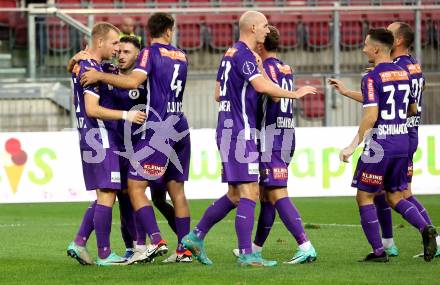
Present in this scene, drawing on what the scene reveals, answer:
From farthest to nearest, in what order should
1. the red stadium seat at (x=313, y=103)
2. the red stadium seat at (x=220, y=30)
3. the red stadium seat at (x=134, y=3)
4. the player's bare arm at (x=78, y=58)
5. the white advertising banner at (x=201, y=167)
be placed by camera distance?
the red stadium seat at (x=134, y=3) < the red stadium seat at (x=220, y=30) < the red stadium seat at (x=313, y=103) < the white advertising banner at (x=201, y=167) < the player's bare arm at (x=78, y=58)

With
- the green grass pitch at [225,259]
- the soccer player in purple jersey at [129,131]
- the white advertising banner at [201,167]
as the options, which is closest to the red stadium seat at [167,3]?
the white advertising banner at [201,167]

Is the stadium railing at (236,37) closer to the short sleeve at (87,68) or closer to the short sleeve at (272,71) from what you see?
the short sleeve at (272,71)

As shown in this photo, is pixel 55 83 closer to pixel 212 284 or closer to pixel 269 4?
pixel 269 4

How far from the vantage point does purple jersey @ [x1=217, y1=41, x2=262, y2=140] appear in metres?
8.87

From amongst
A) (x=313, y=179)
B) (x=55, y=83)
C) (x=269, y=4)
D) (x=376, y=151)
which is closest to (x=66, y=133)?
(x=55, y=83)

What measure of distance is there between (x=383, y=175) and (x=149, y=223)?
208cm

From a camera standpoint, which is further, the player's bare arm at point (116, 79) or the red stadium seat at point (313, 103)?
the red stadium seat at point (313, 103)

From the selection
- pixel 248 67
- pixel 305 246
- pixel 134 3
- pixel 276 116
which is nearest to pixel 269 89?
pixel 248 67

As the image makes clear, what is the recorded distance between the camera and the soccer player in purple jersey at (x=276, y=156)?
926cm

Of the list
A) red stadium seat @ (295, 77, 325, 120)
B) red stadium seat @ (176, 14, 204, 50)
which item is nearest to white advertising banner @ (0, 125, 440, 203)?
red stadium seat @ (295, 77, 325, 120)

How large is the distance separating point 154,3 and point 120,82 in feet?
42.5

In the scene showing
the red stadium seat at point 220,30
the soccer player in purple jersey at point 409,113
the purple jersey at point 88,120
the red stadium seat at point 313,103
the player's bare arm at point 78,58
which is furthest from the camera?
the red stadium seat at point 220,30

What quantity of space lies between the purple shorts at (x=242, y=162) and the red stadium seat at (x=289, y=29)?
42.6 feet

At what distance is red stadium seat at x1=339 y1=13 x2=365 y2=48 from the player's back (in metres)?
12.8
